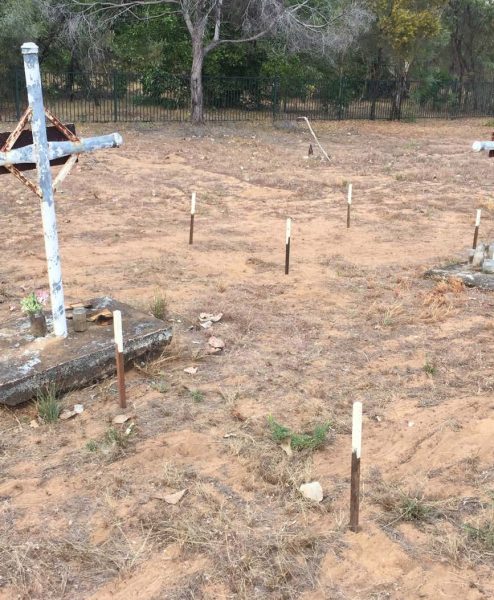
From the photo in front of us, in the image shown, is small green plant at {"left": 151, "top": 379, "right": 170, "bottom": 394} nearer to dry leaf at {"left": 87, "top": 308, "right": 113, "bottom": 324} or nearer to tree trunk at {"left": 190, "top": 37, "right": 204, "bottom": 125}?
dry leaf at {"left": 87, "top": 308, "right": 113, "bottom": 324}

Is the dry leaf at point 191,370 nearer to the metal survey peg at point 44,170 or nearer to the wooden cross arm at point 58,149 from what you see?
the metal survey peg at point 44,170

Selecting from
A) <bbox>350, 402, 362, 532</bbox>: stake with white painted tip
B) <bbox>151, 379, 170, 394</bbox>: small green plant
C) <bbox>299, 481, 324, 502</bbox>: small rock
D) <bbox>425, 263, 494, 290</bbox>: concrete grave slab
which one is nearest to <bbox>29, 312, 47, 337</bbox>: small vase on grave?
<bbox>151, 379, 170, 394</bbox>: small green plant

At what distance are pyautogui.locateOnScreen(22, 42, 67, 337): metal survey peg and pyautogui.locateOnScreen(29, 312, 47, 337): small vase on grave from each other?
10 cm

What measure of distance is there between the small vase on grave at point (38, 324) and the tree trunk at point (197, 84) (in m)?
18.4

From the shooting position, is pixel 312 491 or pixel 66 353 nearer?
pixel 312 491

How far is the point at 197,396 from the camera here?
531cm

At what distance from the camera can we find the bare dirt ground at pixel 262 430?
3451mm

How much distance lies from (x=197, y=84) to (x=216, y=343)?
18.6 m

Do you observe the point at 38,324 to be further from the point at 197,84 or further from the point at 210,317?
the point at 197,84

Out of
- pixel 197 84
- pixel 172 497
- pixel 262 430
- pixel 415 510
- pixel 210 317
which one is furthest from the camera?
pixel 197 84

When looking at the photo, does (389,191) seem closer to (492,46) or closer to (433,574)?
(433,574)

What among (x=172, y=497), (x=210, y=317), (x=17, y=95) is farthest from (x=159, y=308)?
(x=17, y=95)

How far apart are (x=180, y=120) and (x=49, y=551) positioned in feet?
74.4

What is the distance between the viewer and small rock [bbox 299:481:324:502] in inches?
157
